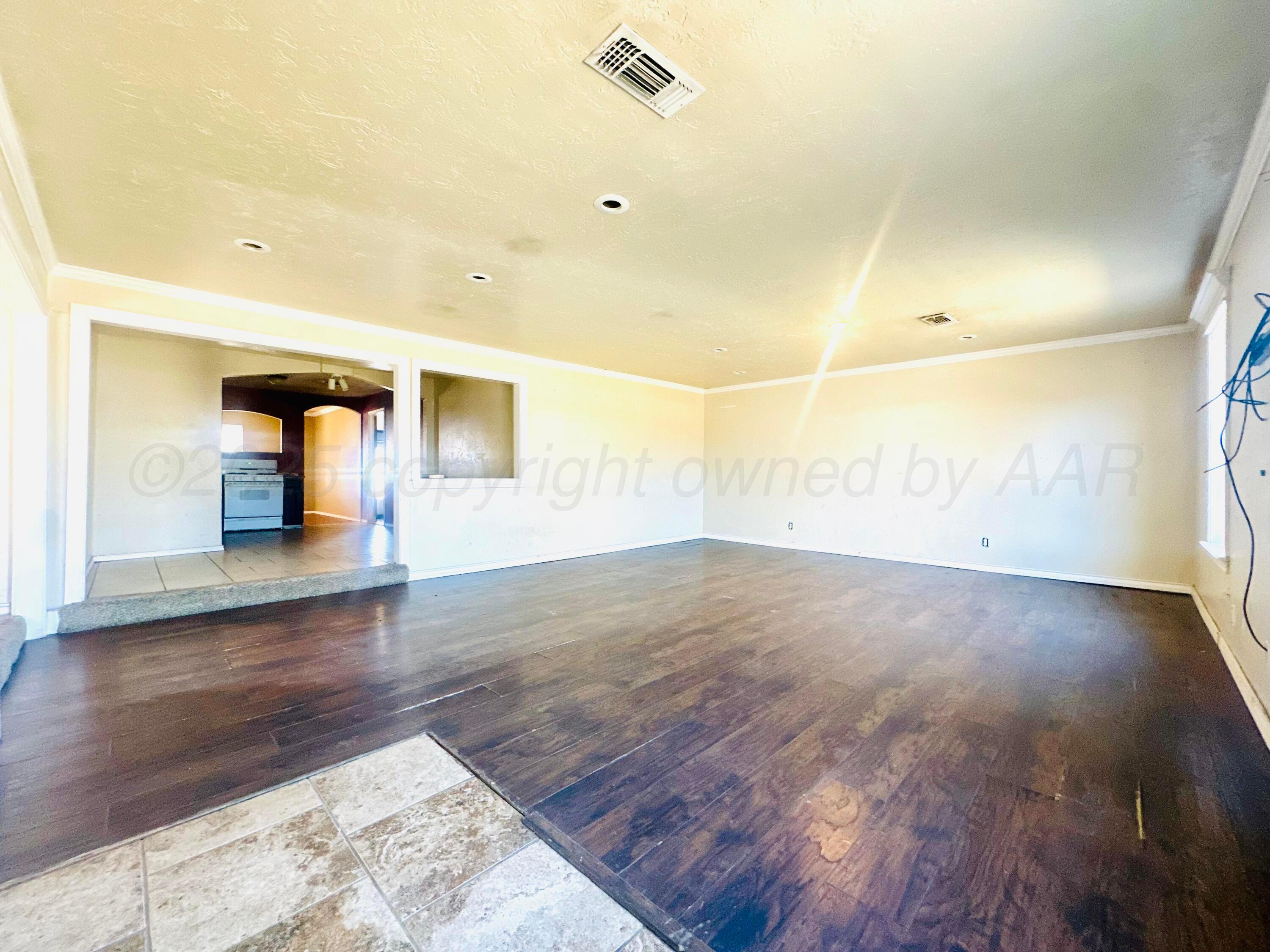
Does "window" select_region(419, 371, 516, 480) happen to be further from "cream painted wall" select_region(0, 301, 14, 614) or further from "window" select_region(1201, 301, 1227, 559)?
"window" select_region(1201, 301, 1227, 559)

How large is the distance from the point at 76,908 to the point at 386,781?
78cm

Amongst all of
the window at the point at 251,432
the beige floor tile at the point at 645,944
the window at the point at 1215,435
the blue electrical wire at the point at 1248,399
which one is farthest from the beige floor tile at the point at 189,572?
the window at the point at 1215,435

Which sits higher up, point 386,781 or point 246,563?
point 246,563

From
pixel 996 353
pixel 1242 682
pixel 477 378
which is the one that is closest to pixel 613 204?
pixel 477 378

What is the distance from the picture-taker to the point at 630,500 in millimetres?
7520

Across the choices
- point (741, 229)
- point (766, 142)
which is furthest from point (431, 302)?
point (766, 142)

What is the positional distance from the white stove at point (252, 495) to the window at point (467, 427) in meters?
2.71

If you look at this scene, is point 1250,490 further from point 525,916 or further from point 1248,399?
point 525,916

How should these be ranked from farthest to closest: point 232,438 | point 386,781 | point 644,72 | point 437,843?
point 232,438, point 386,781, point 644,72, point 437,843

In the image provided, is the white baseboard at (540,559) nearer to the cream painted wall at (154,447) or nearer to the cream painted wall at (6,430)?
the cream painted wall at (6,430)

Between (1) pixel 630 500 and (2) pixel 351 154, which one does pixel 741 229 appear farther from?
(1) pixel 630 500

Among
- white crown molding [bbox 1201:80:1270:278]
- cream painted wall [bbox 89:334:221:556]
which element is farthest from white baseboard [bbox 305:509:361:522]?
white crown molding [bbox 1201:80:1270:278]

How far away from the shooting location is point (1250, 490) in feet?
8.29

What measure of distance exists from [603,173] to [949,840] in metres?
2.92
